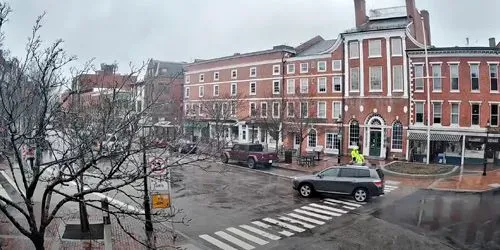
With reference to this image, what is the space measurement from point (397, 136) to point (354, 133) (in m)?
4.05

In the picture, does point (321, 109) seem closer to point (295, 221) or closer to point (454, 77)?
point (454, 77)

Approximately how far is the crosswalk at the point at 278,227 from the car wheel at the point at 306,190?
1379 mm

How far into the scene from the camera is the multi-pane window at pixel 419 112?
3666 centimetres

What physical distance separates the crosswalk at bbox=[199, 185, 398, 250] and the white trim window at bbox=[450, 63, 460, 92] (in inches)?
828

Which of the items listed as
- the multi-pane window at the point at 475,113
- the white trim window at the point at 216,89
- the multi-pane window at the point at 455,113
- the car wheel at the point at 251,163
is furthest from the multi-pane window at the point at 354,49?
the white trim window at the point at 216,89

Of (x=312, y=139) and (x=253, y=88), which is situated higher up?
(x=253, y=88)

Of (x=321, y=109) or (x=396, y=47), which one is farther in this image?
(x=321, y=109)

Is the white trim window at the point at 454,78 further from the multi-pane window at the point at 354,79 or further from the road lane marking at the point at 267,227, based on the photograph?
the road lane marking at the point at 267,227

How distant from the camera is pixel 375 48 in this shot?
127ft

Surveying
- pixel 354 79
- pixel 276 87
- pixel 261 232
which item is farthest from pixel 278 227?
pixel 276 87

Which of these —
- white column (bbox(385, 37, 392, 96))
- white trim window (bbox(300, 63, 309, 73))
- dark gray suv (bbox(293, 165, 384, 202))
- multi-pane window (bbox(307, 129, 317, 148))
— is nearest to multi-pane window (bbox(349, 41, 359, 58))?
white column (bbox(385, 37, 392, 96))

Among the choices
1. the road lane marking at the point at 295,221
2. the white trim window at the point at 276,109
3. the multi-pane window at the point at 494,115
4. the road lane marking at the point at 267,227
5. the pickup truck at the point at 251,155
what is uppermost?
the white trim window at the point at 276,109

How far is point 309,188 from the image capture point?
67.7ft

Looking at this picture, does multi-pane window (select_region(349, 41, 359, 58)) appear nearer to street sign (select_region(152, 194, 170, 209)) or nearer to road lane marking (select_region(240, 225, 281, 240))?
road lane marking (select_region(240, 225, 281, 240))
